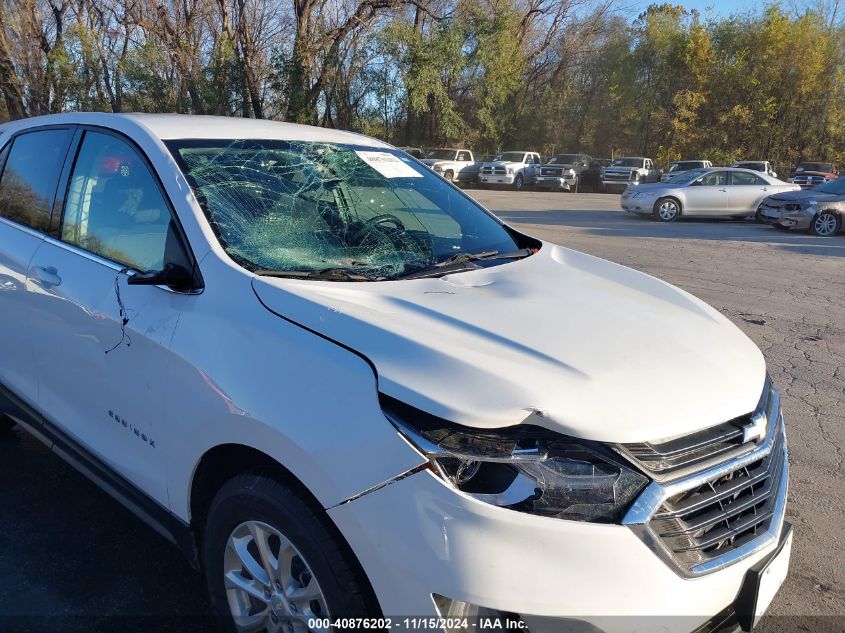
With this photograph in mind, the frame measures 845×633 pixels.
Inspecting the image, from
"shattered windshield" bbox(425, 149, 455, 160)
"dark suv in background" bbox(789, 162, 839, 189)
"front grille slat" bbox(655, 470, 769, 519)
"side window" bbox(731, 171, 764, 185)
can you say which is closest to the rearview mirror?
"front grille slat" bbox(655, 470, 769, 519)

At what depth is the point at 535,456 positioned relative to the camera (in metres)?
1.73

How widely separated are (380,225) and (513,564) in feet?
5.99

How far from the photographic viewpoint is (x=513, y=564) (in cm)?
161

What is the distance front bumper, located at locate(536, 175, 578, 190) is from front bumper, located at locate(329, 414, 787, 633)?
108 ft

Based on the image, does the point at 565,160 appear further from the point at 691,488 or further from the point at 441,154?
the point at 691,488

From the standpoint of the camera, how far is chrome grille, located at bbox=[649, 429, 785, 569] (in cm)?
175

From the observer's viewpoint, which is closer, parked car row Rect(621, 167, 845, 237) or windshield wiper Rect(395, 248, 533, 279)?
windshield wiper Rect(395, 248, 533, 279)

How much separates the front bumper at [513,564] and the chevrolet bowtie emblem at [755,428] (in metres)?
0.54

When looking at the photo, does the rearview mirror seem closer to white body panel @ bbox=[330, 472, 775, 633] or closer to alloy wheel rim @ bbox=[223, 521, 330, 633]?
alloy wheel rim @ bbox=[223, 521, 330, 633]

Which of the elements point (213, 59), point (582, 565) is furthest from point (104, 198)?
point (213, 59)

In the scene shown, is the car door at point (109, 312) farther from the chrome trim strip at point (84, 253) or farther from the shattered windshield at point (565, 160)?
the shattered windshield at point (565, 160)

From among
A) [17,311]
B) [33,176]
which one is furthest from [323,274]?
[33,176]

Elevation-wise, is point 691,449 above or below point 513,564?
above

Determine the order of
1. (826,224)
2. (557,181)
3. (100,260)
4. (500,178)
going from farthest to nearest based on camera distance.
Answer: (557,181) < (500,178) < (826,224) < (100,260)
